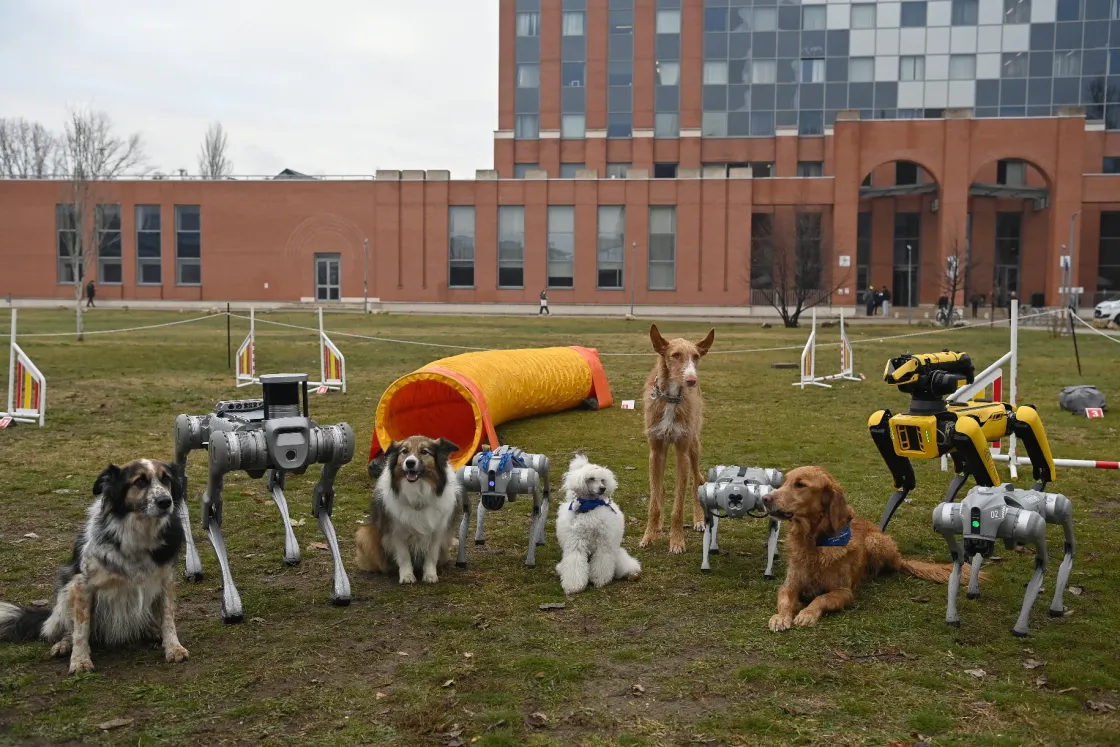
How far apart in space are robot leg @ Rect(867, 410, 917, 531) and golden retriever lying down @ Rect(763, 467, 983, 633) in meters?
1.12

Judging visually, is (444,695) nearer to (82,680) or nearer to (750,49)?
(82,680)

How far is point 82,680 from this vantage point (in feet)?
17.9

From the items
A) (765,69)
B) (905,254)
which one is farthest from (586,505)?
(765,69)

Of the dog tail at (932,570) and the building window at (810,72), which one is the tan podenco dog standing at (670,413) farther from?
the building window at (810,72)

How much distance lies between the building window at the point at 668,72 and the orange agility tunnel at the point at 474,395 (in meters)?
60.6

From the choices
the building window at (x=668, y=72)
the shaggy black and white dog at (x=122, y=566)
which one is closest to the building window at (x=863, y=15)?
the building window at (x=668, y=72)

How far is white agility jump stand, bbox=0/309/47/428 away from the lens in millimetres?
14430

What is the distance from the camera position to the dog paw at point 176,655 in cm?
577

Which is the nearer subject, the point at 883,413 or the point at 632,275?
the point at 883,413

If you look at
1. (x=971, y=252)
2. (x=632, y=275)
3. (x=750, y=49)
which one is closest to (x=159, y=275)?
(x=632, y=275)

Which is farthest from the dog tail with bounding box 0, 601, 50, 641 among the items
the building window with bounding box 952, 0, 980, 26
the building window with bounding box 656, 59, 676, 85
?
the building window with bounding box 952, 0, 980, 26

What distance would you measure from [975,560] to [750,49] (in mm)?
70246

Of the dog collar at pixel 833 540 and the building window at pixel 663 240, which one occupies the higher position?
the building window at pixel 663 240

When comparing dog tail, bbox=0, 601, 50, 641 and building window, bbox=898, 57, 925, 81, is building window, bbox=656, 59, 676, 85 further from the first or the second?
dog tail, bbox=0, 601, 50, 641
